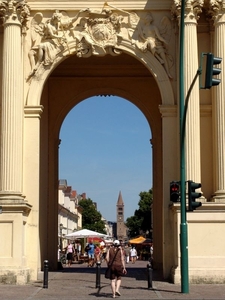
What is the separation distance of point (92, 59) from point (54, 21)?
6259 millimetres

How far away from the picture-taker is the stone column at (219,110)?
A: 91.5ft

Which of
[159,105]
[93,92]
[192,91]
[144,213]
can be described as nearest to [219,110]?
[192,91]

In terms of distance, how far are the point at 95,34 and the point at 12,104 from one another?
177 inches

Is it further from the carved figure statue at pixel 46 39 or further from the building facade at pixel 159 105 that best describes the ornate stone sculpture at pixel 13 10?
the carved figure statue at pixel 46 39

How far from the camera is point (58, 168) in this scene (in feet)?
123

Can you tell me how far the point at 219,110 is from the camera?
28188 mm

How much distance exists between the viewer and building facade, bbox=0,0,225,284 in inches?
1061

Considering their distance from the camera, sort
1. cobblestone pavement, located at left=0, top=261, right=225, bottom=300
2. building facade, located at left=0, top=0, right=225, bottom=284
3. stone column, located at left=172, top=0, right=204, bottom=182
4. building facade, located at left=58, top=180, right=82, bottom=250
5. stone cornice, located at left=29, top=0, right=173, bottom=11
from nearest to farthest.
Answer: cobblestone pavement, located at left=0, top=261, right=225, bottom=300 → building facade, located at left=0, top=0, right=225, bottom=284 → stone column, located at left=172, top=0, right=204, bottom=182 → stone cornice, located at left=29, top=0, right=173, bottom=11 → building facade, located at left=58, top=180, right=82, bottom=250

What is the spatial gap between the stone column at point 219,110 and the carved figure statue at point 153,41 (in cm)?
208

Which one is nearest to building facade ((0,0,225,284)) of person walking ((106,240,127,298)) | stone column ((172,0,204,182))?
stone column ((172,0,204,182))

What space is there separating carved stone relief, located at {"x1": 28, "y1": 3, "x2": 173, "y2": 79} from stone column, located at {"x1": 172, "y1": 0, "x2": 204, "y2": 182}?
1.41m

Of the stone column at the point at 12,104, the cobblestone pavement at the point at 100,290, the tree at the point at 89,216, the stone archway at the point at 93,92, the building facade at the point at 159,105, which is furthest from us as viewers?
the tree at the point at 89,216

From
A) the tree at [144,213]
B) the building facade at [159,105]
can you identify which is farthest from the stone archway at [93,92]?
the tree at [144,213]

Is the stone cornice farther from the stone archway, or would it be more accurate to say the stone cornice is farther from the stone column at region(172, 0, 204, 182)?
the stone archway
